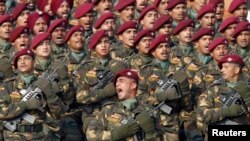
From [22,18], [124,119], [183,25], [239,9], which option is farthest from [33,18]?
[124,119]

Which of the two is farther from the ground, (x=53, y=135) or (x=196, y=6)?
(x=196, y=6)

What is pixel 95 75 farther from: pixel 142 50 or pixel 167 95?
pixel 167 95

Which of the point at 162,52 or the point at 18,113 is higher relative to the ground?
the point at 162,52

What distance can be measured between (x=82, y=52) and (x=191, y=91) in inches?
91.7

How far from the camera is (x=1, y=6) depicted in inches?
1190

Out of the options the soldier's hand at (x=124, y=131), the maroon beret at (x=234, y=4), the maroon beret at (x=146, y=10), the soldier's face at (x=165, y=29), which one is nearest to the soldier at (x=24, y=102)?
the soldier's hand at (x=124, y=131)

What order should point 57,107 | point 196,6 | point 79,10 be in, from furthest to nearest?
point 196,6, point 79,10, point 57,107

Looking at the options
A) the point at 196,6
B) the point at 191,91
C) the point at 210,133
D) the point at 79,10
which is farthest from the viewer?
the point at 196,6

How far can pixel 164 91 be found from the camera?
85.1 ft

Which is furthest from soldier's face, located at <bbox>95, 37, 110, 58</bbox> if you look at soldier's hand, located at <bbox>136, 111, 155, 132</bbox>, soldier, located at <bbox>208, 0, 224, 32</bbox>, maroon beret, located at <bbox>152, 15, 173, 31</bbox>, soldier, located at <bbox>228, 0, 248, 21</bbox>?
soldier, located at <bbox>228, 0, 248, 21</bbox>

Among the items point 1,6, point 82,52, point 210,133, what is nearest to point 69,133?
point 82,52

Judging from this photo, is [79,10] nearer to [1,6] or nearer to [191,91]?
[1,6]

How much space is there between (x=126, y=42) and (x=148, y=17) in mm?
1581

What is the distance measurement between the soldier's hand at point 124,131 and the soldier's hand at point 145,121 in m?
0.10
